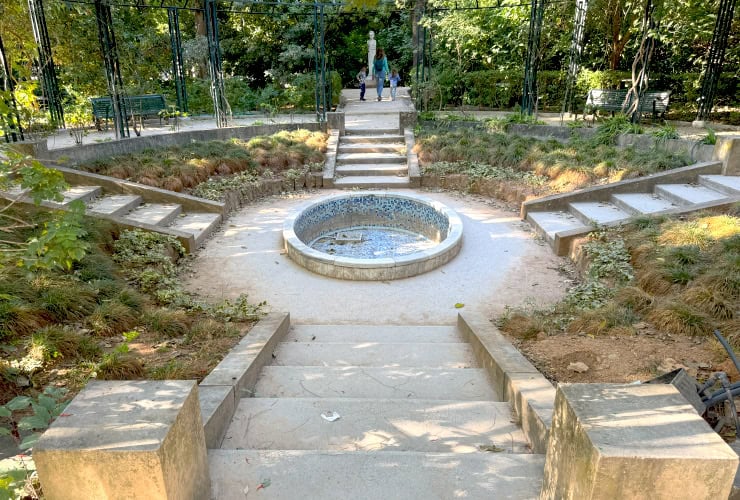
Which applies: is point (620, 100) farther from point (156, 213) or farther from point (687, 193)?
point (156, 213)

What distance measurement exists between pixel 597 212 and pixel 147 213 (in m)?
7.06

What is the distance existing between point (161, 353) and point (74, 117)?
7.48 metres

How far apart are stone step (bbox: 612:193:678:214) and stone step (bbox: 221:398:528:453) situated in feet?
17.9

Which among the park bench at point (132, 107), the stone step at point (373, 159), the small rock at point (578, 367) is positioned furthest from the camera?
the stone step at point (373, 159)

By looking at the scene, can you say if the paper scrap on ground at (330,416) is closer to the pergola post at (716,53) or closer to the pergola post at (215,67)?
the pergola post at (215,67)

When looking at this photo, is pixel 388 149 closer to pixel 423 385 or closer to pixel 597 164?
pixel 597 164

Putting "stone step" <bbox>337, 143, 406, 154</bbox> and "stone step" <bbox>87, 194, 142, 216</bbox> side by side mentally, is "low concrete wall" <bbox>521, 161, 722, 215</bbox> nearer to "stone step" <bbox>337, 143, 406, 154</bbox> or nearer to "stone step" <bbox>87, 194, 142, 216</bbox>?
"stone step" <bbox>337, 143, 406, 154</bbox>

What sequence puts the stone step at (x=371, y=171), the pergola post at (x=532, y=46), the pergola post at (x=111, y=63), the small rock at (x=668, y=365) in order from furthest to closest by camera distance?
the pergola post at (x=532, y=46), the stone step at (x=371, y=171), the pergola post at (x=111, y=63), the small rock at (x=668, y=365)

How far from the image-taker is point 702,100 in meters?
10.5

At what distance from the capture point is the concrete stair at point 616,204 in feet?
22.2

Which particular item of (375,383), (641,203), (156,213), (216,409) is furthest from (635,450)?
(156,213)

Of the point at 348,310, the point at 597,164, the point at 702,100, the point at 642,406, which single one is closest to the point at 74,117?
the point at 348,310

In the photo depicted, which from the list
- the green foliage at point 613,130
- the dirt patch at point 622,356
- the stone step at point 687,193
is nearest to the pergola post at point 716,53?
the green foliage at point 613,130

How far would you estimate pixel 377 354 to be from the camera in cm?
417
